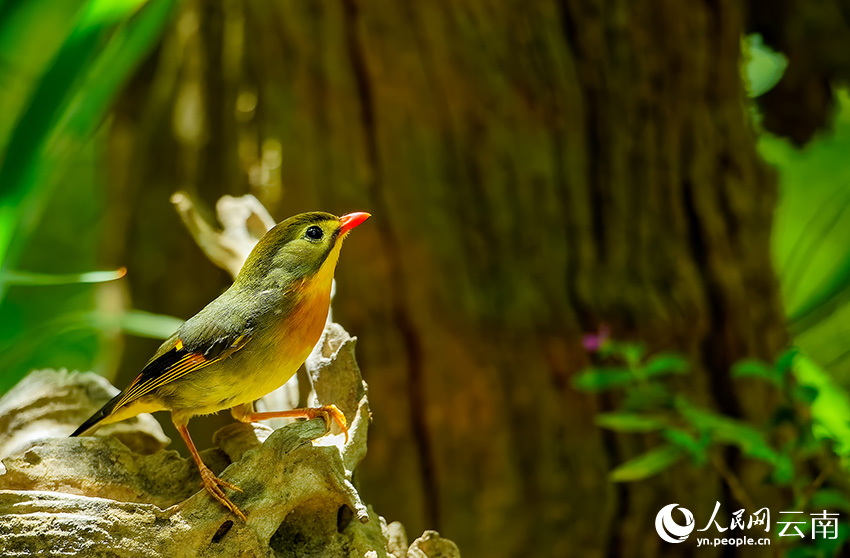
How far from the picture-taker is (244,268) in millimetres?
2225

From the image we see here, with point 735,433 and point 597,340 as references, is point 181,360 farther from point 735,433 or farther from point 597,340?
point 597,340

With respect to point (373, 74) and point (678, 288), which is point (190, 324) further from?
point (678, 288)

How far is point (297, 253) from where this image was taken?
6.98 feet

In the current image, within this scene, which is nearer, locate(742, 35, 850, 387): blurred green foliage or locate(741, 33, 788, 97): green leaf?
locate(742, 35, 850, 387): blurred green foliage

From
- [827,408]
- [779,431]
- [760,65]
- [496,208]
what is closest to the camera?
[827,408]

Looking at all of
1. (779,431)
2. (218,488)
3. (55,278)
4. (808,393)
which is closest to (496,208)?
(779,431)

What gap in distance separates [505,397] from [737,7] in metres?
3.03

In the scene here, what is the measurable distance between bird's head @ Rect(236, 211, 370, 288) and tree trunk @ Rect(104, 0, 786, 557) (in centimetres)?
200

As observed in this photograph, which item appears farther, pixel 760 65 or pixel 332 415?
pixel 760 65

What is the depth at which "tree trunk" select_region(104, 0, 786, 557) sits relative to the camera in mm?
4238

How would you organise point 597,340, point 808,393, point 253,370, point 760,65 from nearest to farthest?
point 253,370 < point 808,393 < point 597,340 < point 760,65

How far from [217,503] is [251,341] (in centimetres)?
42

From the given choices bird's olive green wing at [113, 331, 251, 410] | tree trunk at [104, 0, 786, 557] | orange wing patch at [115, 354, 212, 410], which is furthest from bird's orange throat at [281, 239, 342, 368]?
tree trunk at [104, 0, 786, 557]

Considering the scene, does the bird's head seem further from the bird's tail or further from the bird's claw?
the bird's tail
